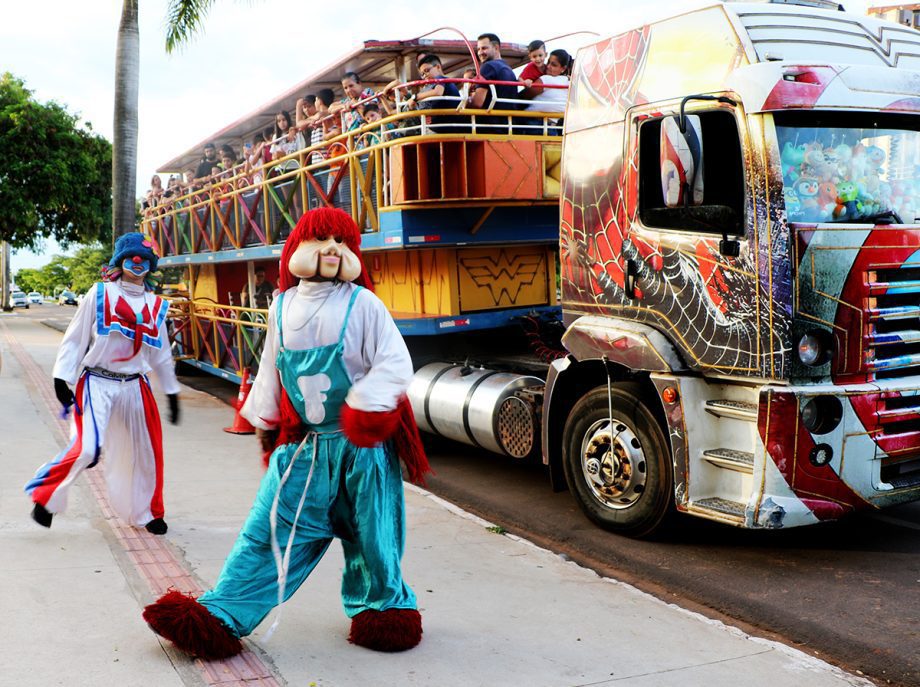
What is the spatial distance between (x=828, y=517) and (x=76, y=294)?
256 feet

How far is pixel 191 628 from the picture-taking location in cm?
354

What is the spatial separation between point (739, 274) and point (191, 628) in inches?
124

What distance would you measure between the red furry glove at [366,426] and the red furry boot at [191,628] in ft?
2.85

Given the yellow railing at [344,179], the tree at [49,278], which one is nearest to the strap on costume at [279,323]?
the yellow railing at [344,179]

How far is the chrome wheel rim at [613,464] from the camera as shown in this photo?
5574 mm

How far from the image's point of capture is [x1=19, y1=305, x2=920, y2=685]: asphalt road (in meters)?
4.25

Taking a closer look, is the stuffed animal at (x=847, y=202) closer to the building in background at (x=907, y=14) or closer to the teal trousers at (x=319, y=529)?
the teal trousers at (x=319, y=529)

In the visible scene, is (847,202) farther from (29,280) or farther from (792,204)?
(29,280)

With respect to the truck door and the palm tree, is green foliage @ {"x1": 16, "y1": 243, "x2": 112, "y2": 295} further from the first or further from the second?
the truck door

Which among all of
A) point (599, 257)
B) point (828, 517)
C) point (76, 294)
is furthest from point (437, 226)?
point (76, 294)

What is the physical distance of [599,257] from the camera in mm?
5902

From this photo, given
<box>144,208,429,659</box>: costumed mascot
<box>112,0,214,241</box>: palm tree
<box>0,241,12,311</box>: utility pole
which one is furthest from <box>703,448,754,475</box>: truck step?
<box>0,241,12,311</box>: utility pole

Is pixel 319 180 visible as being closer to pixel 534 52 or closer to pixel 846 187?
pixel 534 52

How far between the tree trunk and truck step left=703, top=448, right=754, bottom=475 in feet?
35.7
